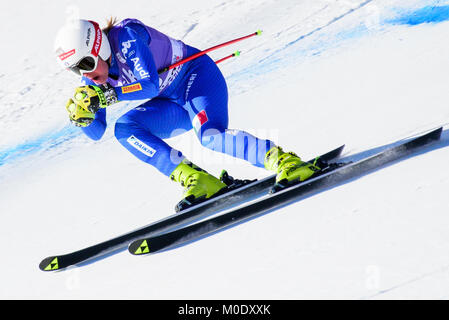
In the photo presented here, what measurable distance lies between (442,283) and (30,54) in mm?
10756

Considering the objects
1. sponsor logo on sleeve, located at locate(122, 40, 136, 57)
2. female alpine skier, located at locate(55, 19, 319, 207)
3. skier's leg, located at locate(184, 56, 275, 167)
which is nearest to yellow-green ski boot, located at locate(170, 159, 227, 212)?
female alpine skier, located at locate(55, 19, 319, 207)

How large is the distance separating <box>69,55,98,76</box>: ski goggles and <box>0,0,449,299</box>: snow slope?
1.09m

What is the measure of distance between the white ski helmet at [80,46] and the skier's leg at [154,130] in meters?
0.47

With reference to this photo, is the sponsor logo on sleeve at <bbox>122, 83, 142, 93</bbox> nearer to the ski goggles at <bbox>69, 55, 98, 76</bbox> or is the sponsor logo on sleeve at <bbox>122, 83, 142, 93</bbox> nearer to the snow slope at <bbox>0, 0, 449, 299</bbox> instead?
the ski goggles at <bbox>69, 55, 98, 76</bbox>

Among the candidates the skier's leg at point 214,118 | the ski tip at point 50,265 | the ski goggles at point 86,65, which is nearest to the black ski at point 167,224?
the ski tip at point 50,265

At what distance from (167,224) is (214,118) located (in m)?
0.75

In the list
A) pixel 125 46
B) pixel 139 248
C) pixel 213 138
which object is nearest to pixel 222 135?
pixel 213 138

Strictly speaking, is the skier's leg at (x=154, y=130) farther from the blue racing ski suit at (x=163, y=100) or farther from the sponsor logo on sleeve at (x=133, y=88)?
the sponsor logo on sleeve at (x=133, y=88)

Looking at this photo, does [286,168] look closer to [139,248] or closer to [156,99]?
[139,248]

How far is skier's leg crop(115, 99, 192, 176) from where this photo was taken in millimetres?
3539

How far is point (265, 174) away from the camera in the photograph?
167 inches

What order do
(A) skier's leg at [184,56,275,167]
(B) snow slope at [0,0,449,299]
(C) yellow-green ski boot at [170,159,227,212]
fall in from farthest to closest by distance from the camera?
(C) yellow-green ski boot at [170,159,227,212], (A) skier's leg at [184,56,275,167], (B) snow slope at [0,0,449,299]

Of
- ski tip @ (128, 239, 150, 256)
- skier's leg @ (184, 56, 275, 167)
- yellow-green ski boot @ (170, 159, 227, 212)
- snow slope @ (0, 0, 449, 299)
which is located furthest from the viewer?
yellow-green ski boot @ (170, 159, 227, 212)

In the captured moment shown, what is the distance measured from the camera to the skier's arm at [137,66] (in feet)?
11.0
